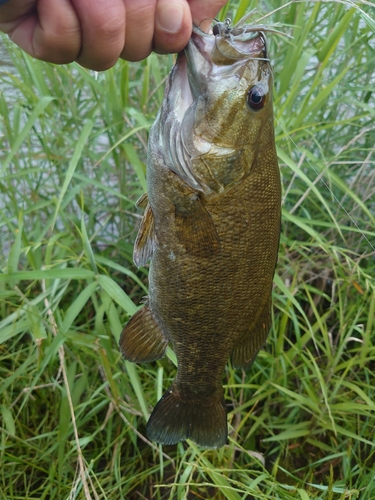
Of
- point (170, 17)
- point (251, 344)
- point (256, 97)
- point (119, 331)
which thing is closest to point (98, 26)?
point (170, 17)

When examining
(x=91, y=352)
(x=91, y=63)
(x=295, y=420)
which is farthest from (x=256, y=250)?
(x=295, y=420)

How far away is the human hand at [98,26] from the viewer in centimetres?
113

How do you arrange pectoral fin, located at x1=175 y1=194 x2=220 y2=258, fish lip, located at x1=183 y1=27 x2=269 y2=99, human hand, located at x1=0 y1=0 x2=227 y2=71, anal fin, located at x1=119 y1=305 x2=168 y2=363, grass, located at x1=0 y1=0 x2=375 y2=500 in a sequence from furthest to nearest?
grass, located at x1=0 y1=0 x2=375 y2=500 < anal fin, located at x1=119 y1=305 x2=168 y2=363 < pectoral fin, located at x1=175 y1=194 x2=220 y2=258 < fish lip, located at x1=183 y1=27 x2=269 y2=99 < human hand, located at x1=0 y1=0 x2=227 y2=71

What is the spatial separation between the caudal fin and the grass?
13 centimetres

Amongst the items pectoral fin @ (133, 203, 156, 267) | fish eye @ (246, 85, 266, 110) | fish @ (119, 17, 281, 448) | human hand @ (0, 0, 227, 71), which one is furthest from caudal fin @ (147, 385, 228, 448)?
human hand @ (0, 0, 227, 71)

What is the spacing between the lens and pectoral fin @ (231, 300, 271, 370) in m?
1.58

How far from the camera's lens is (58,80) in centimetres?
240

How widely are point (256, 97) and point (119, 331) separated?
1.05 meters

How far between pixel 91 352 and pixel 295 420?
3.23 feet

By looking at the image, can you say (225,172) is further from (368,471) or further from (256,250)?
(368,471)

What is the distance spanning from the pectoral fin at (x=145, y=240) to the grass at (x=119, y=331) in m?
0.35

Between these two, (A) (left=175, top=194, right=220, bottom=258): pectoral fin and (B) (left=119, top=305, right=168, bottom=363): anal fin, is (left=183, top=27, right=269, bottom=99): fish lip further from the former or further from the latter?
(B) (left=119, top=305, right=168, bottom=363): anal fin

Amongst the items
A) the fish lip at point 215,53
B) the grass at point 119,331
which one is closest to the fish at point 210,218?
the fish lip at point 215,53

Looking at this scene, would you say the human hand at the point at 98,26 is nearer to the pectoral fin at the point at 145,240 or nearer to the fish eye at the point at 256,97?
the fish eye at the point at 256,97
